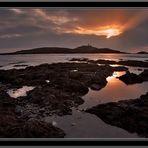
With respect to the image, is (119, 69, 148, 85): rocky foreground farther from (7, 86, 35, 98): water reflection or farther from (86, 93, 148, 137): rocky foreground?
(7, 86, 35, 98): water reflection

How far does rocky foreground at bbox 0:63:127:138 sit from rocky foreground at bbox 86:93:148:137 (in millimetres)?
385

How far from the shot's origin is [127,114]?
3.56m

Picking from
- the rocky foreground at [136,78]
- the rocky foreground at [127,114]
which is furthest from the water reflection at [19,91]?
the rocky foreground at [136,78]

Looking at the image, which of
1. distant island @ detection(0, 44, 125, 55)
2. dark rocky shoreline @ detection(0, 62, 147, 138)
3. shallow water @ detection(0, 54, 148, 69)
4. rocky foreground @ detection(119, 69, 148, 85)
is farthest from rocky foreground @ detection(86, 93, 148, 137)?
distant island @ detection(0, 44, 125, 55)

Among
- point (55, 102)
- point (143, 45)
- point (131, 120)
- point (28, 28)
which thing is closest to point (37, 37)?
point (28, 28)

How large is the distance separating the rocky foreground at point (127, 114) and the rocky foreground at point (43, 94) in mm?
385

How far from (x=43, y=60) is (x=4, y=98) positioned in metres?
0.78

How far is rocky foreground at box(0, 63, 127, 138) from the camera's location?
335 cm

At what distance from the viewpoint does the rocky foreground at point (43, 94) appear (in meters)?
3.35

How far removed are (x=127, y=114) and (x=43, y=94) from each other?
1.15 metres

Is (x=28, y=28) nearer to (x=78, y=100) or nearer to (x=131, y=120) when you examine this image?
(x=78, y=100)

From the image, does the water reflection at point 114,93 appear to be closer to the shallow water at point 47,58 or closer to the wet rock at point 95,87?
the wet rock at point 95,87

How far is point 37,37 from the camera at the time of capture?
3.78 meters

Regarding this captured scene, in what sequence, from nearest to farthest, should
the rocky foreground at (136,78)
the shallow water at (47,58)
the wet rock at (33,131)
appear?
1. the wet rock at (33,131)
2. the shallow water at (47,58)
3. the rocky foreground at (136,78)
